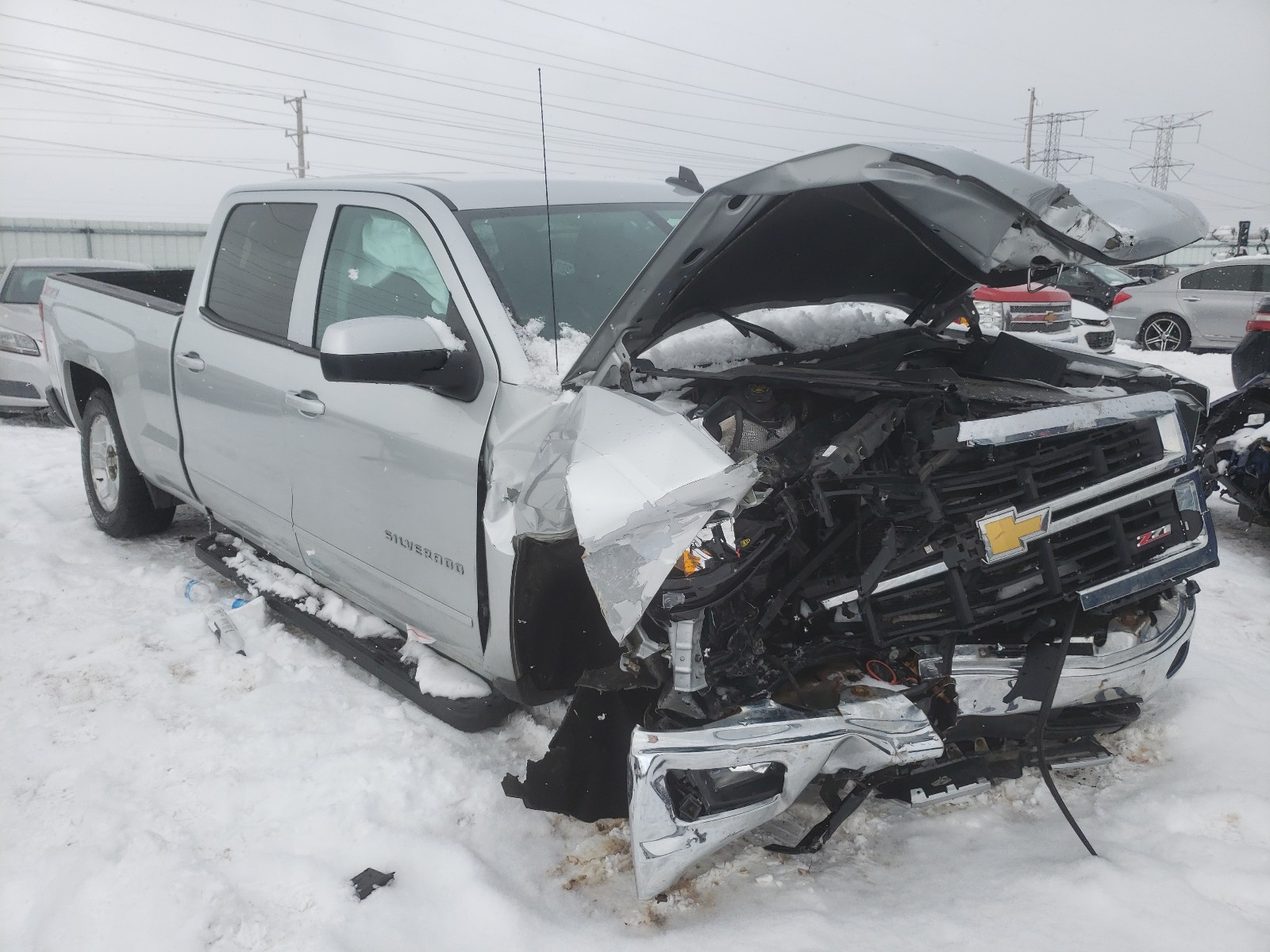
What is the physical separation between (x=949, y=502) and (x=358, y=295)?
7.00 ft

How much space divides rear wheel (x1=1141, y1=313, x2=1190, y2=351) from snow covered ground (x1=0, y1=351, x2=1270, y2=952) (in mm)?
11600

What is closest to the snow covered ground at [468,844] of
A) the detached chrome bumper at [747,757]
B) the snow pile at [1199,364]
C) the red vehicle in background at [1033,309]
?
the detached chrome bumper at [747,757]

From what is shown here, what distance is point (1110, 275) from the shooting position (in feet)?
9.26

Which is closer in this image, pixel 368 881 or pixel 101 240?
pixel 368 881

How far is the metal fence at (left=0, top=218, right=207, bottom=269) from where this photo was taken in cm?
2317

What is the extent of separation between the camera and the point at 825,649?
2348 millimetres

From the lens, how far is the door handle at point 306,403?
318 cm

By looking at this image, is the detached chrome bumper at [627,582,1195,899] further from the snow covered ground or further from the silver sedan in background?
the silver sedan in background

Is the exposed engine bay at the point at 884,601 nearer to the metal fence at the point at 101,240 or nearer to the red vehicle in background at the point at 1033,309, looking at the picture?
the red vehicle in background at the point at 1033,309

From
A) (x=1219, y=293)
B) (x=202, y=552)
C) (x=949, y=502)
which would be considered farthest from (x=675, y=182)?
(x=1219, y=293)

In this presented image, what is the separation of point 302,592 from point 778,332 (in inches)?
90.8

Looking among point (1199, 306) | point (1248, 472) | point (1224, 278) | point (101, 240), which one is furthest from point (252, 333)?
point (101, 240)

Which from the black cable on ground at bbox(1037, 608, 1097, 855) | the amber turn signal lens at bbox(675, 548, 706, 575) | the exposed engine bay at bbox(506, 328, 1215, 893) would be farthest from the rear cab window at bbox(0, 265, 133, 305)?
the black cable on ground at bbox(1037, 608, 1097, 855)

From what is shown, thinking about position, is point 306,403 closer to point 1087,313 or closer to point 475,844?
point 475,844
